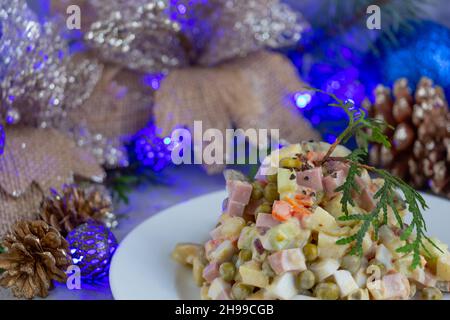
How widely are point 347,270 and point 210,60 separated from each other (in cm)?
69

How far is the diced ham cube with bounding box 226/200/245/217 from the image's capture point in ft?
2.97

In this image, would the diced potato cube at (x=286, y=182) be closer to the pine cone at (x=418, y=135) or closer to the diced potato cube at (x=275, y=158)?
the diced potato cube at (x=275, y=158)

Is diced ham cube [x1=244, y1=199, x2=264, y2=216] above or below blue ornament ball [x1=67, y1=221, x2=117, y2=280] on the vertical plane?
above

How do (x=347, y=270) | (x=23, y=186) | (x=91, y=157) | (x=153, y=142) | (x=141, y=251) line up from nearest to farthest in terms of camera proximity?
(x=347, y=270) → (x=141, y=251) → (x=23, y=186) → (x=91, y=157) → (x=153, y=142)

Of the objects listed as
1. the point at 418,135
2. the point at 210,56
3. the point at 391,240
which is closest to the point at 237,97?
the point at 210,56

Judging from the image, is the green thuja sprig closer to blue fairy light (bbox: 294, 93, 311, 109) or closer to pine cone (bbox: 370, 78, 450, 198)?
pine cone (bbox: 370, 78, 450, 198)

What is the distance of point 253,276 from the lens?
83 centimetres

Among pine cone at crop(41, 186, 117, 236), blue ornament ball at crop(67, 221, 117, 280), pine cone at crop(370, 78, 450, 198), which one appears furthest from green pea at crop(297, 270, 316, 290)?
pine cone at crop(370, 78, 450, 198)

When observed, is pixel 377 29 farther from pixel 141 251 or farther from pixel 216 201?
pixel 141 251

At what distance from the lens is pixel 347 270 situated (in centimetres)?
83

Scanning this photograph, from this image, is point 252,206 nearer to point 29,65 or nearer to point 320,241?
point 320,241

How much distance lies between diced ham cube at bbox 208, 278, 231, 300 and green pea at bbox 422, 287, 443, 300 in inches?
10.0

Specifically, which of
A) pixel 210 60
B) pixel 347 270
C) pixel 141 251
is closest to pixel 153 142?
pixel 210 60

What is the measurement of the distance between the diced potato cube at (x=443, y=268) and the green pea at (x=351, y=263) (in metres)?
0.12
